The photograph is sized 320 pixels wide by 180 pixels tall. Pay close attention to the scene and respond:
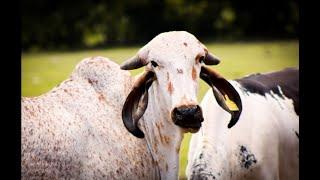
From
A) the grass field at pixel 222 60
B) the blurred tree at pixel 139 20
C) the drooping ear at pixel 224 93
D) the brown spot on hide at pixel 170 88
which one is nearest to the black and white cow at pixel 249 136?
the drooping ear at pixel 224 93

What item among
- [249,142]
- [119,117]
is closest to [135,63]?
[119,117]

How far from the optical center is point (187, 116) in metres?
3.05

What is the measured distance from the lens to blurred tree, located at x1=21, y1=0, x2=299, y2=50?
4.62 metres

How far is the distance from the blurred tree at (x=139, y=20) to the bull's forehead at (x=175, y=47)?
121cm

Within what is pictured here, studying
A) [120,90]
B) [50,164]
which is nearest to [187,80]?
[120,90]

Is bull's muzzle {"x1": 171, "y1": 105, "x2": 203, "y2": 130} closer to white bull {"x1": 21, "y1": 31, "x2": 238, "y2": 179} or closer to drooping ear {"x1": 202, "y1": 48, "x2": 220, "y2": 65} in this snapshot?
white bull {"x1": 21, "y1": 31, "x2": 238, "y2": 179}

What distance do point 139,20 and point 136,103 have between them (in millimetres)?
1755

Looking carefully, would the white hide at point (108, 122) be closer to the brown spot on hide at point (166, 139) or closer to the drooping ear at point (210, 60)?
the brown spot on hide at point (166, 139)

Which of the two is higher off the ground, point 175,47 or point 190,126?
point 175,47

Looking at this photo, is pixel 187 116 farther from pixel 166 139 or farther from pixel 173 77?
pixel 166 139

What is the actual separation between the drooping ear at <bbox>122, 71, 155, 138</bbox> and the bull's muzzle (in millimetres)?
283

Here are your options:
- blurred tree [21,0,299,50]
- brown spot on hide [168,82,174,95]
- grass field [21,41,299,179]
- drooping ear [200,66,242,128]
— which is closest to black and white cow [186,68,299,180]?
drooping ear [200,66,242,128]

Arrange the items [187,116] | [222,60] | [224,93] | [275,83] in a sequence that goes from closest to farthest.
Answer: [187,116]
[224,93]
[275,83]
[222,60]
